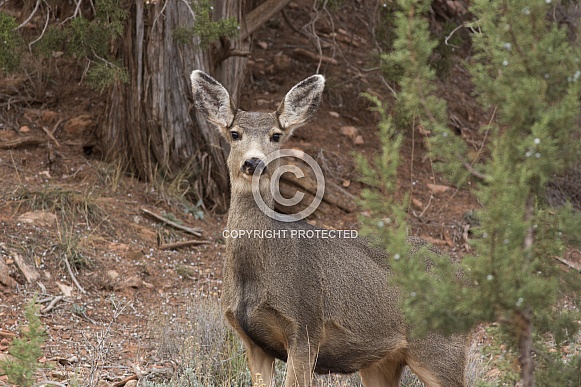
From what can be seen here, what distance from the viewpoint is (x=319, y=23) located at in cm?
1491

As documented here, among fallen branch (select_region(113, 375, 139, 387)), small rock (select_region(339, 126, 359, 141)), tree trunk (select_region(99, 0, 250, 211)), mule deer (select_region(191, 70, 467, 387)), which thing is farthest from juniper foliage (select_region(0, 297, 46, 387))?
small rock (select_region(339, 126, 359, 141))

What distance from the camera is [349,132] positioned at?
13.0 meters

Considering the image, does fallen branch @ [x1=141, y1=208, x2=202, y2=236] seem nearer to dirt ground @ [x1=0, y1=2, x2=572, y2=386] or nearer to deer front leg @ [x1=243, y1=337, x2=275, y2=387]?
dirt ground @ [x1=0, y1=2, x2=572, y2=386]

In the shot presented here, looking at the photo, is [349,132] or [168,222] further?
[349,132]

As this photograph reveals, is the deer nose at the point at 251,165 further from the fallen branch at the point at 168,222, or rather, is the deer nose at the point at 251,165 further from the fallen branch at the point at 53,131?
the fallen branch at the point at 53,131

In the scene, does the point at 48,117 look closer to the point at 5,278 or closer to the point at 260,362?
the point at 5,278

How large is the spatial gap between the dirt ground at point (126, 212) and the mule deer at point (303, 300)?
1.19 metres

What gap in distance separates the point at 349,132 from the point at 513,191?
9429 millimetres

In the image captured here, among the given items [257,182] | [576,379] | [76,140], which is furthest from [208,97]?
[76,140]

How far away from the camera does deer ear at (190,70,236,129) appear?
22.0 ft

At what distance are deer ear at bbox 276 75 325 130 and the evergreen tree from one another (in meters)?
2.38

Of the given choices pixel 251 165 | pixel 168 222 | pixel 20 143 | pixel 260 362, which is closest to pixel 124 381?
pixel 260 362

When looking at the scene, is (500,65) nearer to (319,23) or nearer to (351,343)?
(351,343)

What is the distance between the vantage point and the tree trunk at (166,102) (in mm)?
10469
